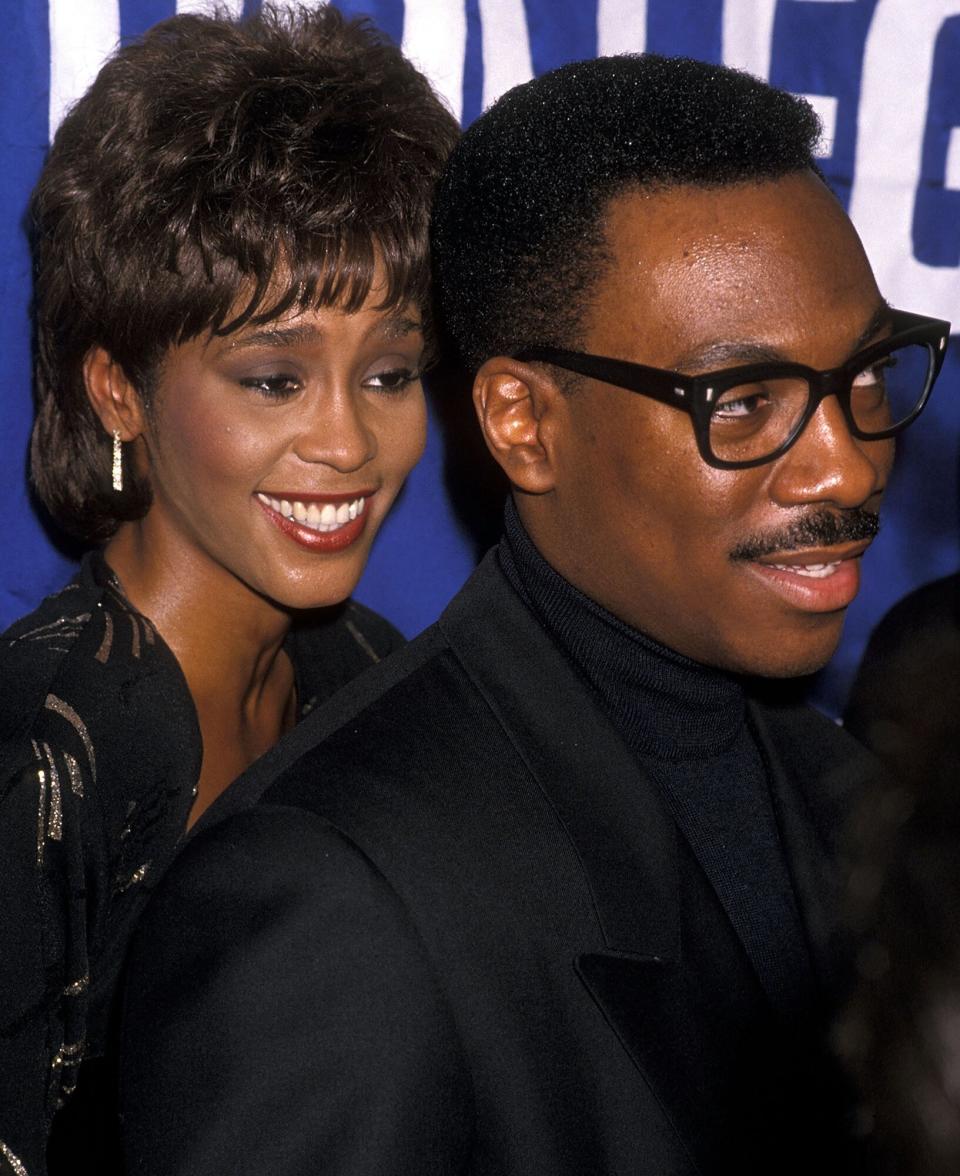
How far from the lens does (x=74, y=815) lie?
187cm

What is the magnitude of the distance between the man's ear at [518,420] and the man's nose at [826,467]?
10.2 inches

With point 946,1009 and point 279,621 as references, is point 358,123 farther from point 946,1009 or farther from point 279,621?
point 946,1009

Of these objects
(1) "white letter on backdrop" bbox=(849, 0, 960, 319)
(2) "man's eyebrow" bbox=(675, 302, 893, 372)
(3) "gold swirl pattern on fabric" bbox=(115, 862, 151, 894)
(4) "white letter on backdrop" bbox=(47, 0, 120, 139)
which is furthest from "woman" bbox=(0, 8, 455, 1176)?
(1) "white letter on backdrop" bbox=(849, 0, 960, 319)

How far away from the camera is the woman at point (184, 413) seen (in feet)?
6.17

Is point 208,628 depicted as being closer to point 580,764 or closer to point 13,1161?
point 13,1161

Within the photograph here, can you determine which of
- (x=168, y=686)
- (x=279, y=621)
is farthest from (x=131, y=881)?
(x=279, y=621)

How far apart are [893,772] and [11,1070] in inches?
51.4

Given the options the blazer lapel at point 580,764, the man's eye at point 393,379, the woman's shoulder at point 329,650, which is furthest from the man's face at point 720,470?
the woman's shoulder at point 329,650

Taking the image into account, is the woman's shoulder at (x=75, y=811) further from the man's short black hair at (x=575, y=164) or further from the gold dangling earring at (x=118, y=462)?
the man's short black hair at (x=575, y=164)

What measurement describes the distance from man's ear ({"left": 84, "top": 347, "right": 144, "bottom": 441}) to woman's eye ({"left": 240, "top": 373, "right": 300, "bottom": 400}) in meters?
0.23

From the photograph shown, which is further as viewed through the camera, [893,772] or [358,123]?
[358,123]

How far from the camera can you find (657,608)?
4.97 ft

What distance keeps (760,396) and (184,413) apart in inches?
36.6

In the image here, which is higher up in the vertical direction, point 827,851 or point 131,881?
point 827,851
